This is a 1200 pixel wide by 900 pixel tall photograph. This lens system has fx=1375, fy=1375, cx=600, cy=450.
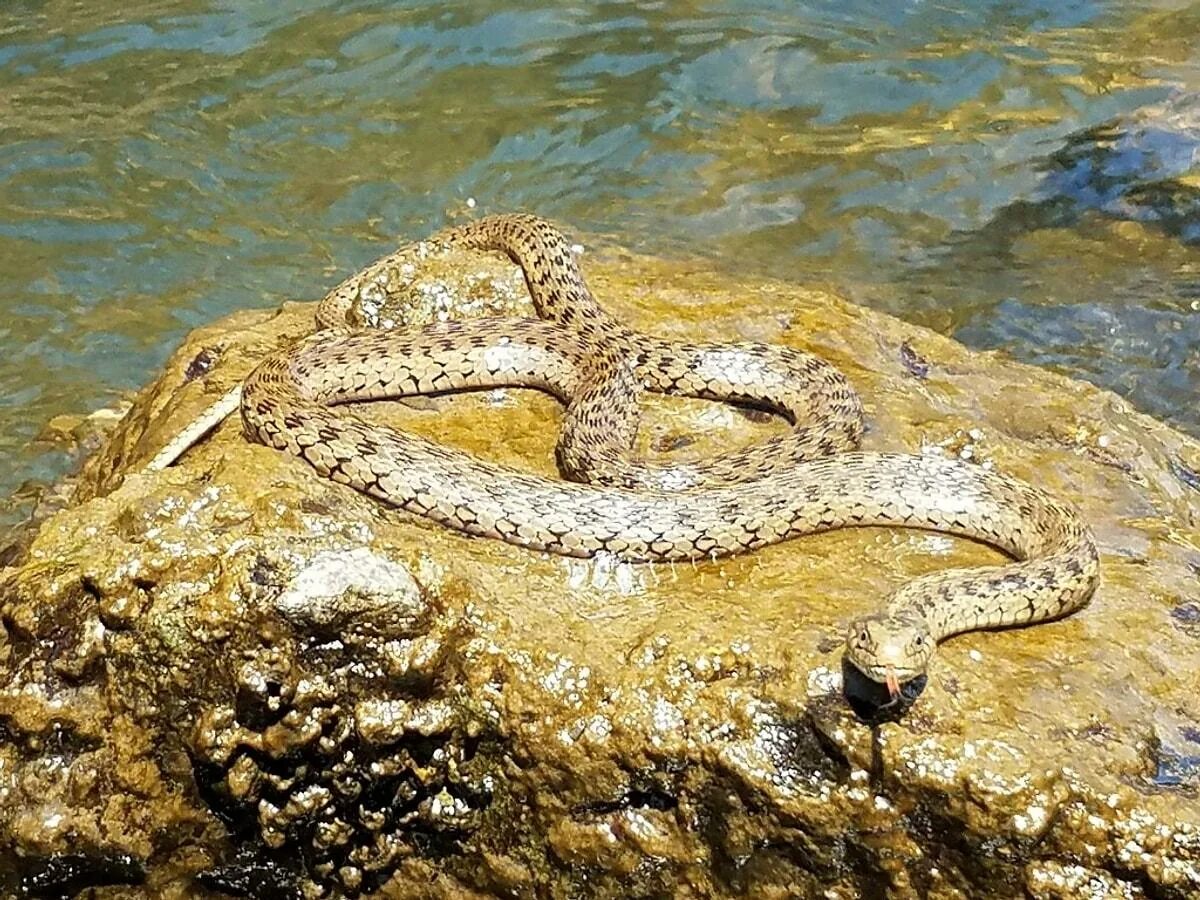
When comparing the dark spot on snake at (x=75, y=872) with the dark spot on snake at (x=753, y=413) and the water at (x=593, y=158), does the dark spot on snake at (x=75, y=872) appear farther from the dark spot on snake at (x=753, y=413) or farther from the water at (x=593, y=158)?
the water at (x=593, y=158)

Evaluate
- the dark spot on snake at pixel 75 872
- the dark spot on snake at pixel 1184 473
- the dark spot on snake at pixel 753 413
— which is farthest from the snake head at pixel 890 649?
the dark spot on snake at pixel 1184 473

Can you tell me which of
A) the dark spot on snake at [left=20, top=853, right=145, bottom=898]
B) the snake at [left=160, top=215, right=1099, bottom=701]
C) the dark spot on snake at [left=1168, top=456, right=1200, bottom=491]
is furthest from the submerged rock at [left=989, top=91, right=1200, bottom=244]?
the dark spot on snake at [left=20, top=853, right=145, bottom=898]

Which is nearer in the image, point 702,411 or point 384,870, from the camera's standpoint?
point 384,870

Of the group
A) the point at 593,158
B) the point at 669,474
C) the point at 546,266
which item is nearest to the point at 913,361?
the point at 546,266

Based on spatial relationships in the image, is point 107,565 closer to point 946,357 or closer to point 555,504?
point 555,504

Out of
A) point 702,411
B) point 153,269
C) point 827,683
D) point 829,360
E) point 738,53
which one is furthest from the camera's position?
point 738,53

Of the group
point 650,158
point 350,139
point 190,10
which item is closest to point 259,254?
point 350,139

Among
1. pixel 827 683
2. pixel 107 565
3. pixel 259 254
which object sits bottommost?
pixel 259 254
